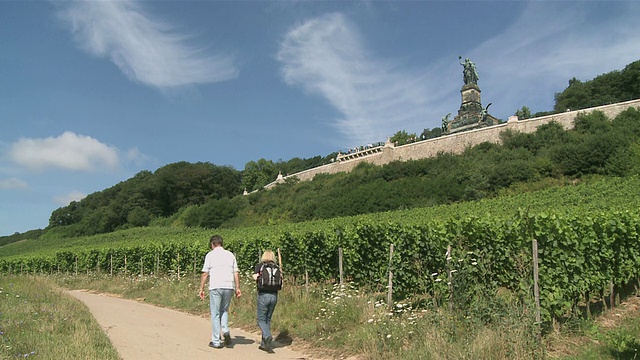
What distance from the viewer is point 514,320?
532 cm

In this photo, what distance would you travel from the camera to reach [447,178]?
42.6 m

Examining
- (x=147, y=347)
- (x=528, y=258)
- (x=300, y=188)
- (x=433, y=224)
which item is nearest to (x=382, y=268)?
(x=433, y=224)

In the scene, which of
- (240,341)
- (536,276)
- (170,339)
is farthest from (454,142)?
(170,339)

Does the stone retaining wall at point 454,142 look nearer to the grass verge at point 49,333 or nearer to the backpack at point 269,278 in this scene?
the backpack at point 269,278

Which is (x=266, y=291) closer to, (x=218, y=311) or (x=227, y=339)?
(x=218, y=311)

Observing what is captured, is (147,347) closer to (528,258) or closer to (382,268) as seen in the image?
(382,268)

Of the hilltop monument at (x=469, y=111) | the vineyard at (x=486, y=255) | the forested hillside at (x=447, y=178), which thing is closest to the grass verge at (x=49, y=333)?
the vineyard at (x=486, y=255)

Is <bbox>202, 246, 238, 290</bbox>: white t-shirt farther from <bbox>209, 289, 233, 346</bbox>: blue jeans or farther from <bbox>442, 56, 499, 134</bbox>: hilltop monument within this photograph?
<bbox>442, 56, 499, 134</bbox>: hilltop monument

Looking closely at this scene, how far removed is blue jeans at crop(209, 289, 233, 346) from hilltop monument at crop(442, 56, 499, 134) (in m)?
52.8

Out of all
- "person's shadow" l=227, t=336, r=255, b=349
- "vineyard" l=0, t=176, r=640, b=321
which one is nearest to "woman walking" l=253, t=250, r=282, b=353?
"person's shadow" l=227, t=336, r=255, b=349

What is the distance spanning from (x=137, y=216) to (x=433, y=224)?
79.1m

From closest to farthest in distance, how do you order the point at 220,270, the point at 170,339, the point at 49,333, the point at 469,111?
the point at 49,333 < the point at 220,270 < the point at 170,339 < the point at 469,111

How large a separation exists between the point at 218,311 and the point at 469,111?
5696cm

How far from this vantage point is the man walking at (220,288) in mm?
6266
